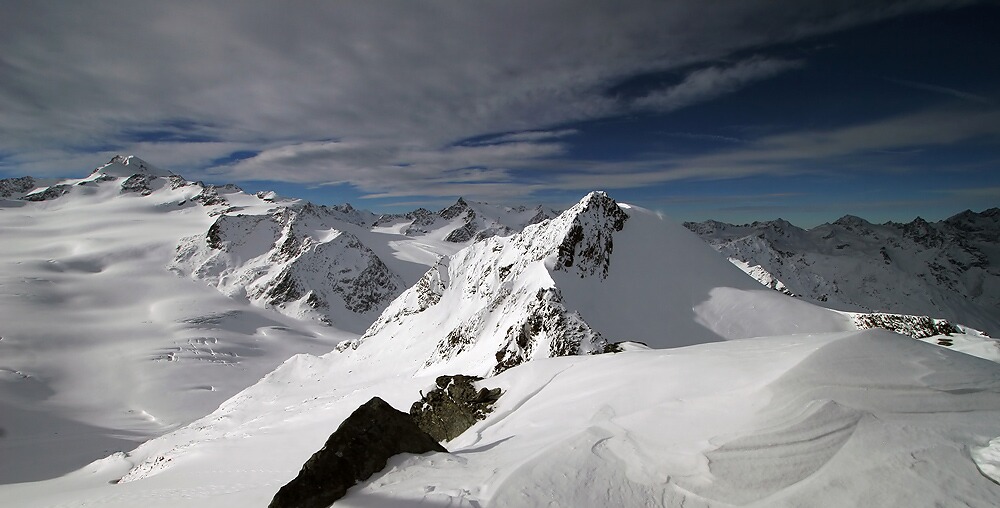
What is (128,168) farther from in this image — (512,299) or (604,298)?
(604,298)

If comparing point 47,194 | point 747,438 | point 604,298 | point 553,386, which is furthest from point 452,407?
point 47,194

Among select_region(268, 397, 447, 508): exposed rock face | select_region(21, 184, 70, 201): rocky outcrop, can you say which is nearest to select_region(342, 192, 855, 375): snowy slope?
select_region(268, 397, 447, 508): exposed rock face

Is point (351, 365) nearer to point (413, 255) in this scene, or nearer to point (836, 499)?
point (836, 499)

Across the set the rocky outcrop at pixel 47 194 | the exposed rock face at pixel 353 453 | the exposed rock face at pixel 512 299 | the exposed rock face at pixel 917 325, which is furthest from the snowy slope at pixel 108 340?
the exposed rock face at pixel 917 325

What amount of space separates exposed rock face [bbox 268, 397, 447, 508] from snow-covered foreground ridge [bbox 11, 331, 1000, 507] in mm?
217

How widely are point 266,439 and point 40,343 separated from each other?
86.9 m

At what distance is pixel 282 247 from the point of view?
4828 inches

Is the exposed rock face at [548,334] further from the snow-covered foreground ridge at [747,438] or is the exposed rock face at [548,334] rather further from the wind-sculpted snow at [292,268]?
the wind-sculpted snow at [292,268]

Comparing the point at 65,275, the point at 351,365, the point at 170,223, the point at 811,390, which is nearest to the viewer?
the point at 811,390

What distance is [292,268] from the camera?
11138 cm

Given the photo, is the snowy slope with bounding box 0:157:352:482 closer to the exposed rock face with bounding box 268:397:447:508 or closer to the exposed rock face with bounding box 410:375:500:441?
the exposed rock face with bounding box 410:375:500:441

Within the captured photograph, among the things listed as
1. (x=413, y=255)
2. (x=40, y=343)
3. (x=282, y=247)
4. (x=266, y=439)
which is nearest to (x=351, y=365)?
(x=266, y=439)

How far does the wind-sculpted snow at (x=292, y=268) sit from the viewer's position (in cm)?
10862

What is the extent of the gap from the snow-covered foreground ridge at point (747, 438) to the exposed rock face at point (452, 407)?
1.82 metres
